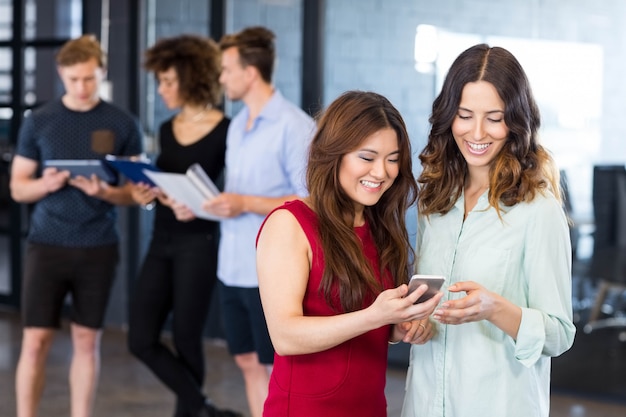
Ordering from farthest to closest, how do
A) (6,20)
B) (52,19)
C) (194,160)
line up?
(6,20)
(52,19)
(194,160)

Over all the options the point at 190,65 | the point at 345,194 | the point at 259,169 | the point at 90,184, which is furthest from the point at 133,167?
the point at 345,194

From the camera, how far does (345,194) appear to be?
2.08 metres

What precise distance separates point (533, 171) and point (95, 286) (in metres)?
2.19

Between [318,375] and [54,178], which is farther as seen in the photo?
[54,178]

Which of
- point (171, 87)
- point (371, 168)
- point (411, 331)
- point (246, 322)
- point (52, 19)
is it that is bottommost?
point (246, 322)

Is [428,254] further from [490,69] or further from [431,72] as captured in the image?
[431,72]

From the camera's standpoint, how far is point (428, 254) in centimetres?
212

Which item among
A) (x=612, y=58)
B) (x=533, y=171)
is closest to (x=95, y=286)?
(x=533, y=171)

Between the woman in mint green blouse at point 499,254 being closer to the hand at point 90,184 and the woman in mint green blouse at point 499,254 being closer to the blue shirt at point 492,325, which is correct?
the blue shirt at point 492,325

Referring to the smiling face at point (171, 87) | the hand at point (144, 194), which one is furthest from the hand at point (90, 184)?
the smiling face at point (171, 87)

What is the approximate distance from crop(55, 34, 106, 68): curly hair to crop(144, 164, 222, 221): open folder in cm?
60

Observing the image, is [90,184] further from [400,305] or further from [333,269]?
[400,305]

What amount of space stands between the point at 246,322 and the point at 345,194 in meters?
1.62

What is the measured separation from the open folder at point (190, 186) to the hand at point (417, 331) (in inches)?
57.2
